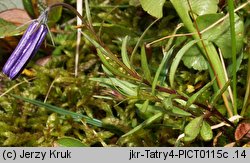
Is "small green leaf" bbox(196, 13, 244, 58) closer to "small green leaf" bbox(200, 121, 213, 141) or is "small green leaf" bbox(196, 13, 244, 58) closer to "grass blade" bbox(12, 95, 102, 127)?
"small green leaf" bbox(200, 121, 213, 141)

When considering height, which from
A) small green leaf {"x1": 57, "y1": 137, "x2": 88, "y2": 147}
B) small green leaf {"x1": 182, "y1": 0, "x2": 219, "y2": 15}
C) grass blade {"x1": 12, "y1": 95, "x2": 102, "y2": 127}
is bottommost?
small green leaf {"x1": 57, "y1": 137, "x2": 88, "y2": 147}

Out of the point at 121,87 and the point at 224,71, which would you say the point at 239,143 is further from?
the point at 121,87

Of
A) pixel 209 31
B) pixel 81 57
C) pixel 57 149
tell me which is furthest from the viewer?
pixel 81 57


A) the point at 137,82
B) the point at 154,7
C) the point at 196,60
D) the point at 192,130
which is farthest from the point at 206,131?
the point at 154,7

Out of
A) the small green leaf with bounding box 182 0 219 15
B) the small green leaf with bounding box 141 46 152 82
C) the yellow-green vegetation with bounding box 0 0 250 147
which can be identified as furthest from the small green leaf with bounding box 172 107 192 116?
the small green leaf with bounding box 182 0 219 15

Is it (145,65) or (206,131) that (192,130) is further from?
(145,65)

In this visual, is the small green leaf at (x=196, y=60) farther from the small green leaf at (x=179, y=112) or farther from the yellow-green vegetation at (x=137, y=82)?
the small green leaf at (x=179, y=112)

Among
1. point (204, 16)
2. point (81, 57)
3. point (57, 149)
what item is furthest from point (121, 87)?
point (81, 57)
